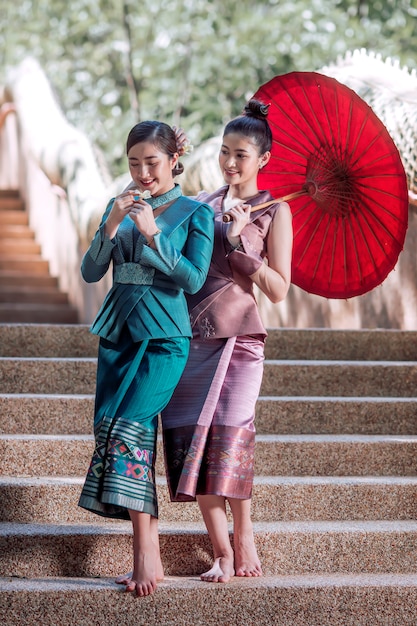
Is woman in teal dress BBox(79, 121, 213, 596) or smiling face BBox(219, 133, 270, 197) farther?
smiling face BBox(219, 133, 270, 197)

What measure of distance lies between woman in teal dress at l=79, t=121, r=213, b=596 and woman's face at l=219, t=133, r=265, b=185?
0.58ft

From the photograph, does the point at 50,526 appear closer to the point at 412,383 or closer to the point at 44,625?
the point at 44,625

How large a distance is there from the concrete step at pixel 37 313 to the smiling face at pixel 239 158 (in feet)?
17.3

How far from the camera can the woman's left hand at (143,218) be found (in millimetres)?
3051

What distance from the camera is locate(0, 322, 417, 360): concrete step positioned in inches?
205

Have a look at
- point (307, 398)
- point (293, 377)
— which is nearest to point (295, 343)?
point (293, 377)

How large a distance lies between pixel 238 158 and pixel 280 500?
1422 millimetres

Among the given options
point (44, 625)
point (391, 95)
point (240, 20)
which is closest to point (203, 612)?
point (44, 625)

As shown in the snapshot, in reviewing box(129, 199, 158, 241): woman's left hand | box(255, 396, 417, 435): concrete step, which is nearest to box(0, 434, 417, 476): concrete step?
box(255, 396, 417, 435): concrete step

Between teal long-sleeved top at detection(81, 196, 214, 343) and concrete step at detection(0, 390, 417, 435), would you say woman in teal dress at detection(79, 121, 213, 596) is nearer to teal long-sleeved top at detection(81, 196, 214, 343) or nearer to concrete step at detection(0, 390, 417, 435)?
teal long-sleeved top at detection(81, 196, 214, 343)

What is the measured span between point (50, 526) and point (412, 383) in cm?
217

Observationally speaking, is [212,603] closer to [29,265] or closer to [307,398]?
[307,398]

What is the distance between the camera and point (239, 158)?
10.9ft

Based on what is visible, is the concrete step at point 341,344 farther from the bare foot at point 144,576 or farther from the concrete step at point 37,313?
the concrete step at point 37,313
